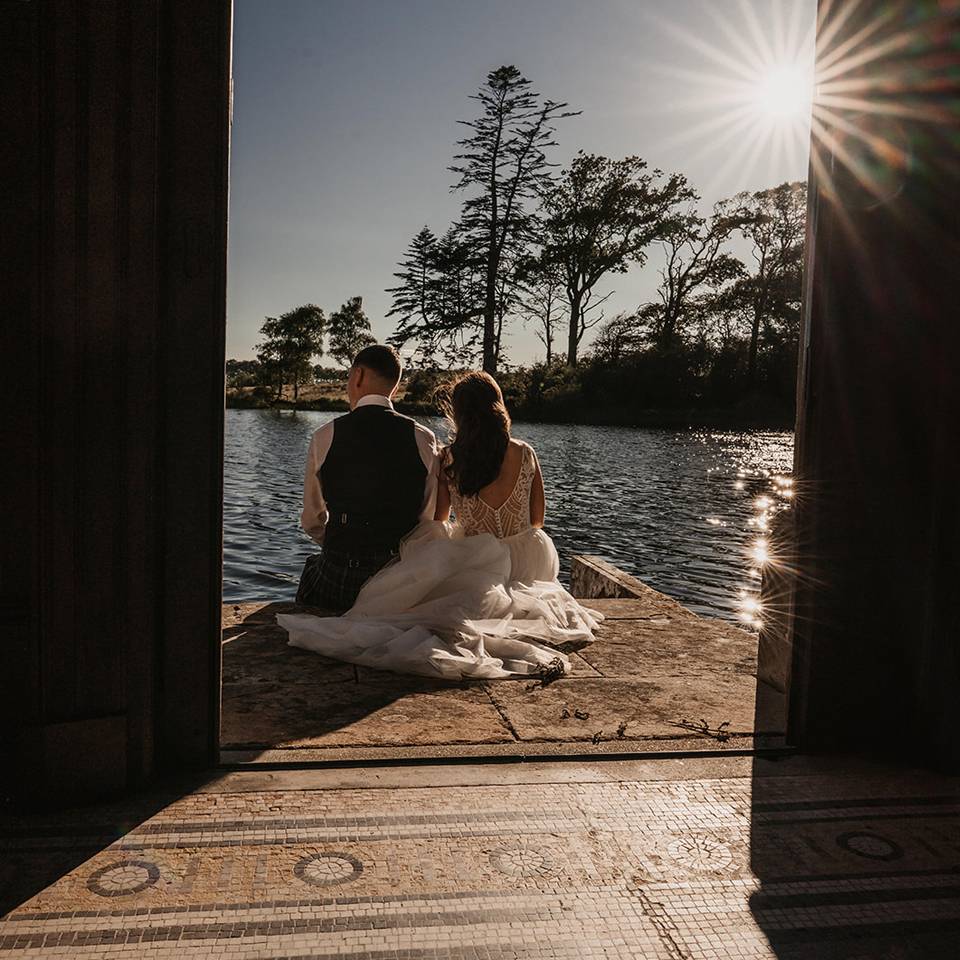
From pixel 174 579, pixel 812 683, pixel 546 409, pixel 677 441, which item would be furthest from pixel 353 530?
pixel 546 409

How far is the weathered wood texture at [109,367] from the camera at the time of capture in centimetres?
200

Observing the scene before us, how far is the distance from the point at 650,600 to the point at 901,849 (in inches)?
120

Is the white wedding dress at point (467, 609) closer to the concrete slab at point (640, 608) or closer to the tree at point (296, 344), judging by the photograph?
the concrete slab at point (640, 608)

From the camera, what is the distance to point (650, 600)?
5082 millimetres

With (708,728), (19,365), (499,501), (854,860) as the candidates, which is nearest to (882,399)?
(708,728)

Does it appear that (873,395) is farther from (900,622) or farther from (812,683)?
(812,683)

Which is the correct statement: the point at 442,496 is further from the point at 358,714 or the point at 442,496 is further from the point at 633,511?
the point at 633,511

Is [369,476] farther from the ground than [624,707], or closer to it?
farther from the ground

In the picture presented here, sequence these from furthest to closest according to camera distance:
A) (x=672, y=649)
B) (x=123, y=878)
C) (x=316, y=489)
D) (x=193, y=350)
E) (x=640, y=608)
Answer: (x=640, y=608) → (x=316, y=489) → (x=672, y=649) → (x=193, y=350) → (x=123, y=878)

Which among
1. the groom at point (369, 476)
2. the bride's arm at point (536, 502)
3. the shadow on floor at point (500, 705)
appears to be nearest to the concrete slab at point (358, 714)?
the shadow on floor at point (500, 705)

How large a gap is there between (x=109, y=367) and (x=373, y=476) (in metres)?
2.01

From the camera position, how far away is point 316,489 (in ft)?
14.1

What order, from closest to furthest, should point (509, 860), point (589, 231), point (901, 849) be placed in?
point (509, 860)
point (901, 849)
point (589, 231)

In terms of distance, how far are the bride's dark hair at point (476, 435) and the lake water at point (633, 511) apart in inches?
52.7
